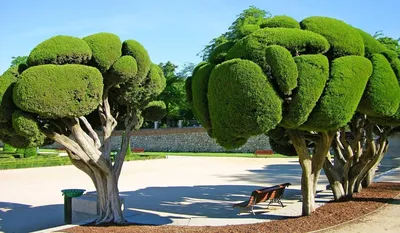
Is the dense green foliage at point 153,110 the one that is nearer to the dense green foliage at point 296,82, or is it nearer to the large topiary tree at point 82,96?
the large topiary tree at point 82,96

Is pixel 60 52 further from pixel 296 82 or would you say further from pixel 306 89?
pixel 306 89

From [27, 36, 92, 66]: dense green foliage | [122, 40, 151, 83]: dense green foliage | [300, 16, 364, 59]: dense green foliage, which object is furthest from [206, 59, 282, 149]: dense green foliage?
[27, 36, 92, 66]: dense green foliage

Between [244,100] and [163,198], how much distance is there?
304 inches

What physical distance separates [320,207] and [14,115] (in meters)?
7.08

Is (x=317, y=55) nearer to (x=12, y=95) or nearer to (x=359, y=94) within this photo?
(x=359, y=94)

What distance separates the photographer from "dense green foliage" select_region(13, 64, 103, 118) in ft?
23.1

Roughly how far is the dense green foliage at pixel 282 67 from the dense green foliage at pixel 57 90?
3.33 meters

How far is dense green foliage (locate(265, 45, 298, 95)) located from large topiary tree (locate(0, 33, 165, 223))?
122 inches

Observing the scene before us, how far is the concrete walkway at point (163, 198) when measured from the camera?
A: 977cm

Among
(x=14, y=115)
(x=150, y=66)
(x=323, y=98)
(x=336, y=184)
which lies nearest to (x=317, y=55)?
(x=323, y=98)

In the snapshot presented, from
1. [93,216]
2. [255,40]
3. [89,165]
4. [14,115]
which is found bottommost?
[93,216]

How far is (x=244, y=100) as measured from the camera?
6.52 meters

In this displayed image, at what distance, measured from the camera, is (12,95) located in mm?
7543

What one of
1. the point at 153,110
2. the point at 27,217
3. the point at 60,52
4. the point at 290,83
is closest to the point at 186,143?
the point at 27,217
